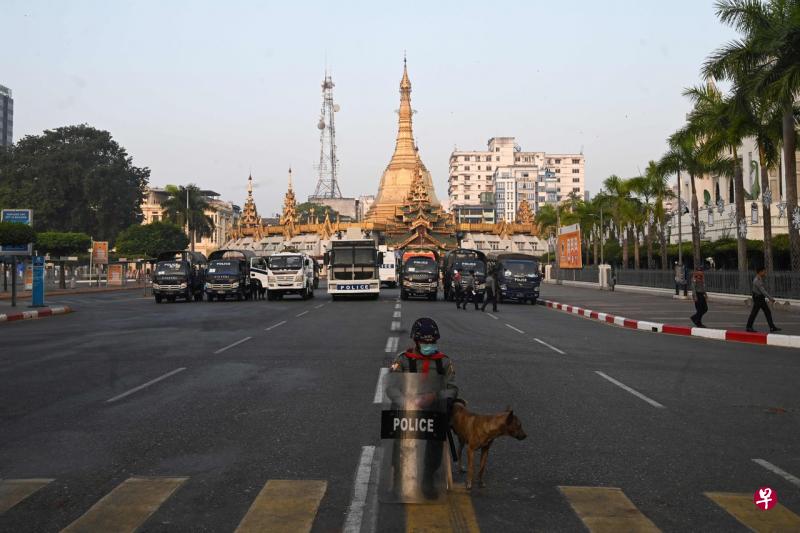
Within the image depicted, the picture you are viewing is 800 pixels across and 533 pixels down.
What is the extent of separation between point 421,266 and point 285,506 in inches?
1259

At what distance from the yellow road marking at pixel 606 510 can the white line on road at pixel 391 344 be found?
8.92m

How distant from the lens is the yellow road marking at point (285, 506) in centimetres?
484

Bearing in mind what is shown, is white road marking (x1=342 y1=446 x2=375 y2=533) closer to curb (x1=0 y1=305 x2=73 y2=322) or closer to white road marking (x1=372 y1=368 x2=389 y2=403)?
white road marking (x1=372 y1=368 x2=389 y2=403)

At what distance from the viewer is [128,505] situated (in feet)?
17.4

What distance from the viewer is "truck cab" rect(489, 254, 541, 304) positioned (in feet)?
115

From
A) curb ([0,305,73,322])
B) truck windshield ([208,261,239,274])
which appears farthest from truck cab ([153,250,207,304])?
curb ([0,305,73,322])

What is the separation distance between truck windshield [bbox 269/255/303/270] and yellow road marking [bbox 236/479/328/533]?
32.0 meters

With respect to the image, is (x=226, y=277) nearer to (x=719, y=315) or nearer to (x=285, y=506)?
(x=719, y=315)

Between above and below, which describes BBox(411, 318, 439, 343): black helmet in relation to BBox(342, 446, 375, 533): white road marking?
above

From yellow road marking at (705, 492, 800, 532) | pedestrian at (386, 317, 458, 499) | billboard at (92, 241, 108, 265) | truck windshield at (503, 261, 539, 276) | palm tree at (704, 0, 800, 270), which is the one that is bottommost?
yellow road marking at (705, 492, 800, 532)

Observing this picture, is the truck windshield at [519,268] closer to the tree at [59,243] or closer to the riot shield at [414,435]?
the riot shield at [414,435]

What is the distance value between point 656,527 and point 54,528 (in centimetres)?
410

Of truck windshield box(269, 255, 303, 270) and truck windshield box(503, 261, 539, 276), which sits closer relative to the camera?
truck windshield box(503, 261, 539, 276)

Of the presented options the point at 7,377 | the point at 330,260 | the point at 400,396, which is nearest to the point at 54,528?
the point at 400,396
